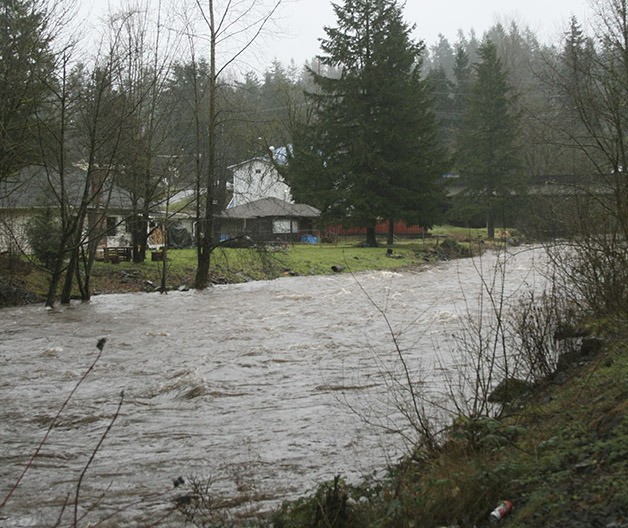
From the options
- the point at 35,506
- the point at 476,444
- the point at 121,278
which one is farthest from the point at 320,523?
the point at 121,278

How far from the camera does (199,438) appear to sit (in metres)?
8.16

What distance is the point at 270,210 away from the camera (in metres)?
55.7

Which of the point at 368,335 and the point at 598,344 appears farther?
the point at 368,335

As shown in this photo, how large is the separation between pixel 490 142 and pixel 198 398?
5354 centimetres

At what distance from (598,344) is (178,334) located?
10.0 metres

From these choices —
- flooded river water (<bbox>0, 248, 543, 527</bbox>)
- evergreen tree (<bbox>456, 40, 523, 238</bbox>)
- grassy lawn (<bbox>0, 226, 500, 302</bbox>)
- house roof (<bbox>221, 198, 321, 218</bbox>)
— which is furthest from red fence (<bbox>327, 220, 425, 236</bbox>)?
flooded river water (<bbox>0, 248, 543, 527</bbox>)

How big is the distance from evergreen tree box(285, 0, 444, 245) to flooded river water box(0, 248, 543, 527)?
25.9 meters

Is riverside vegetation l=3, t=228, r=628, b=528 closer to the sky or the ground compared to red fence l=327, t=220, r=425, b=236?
closer to the ground

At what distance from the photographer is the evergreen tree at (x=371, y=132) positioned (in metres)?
45.9

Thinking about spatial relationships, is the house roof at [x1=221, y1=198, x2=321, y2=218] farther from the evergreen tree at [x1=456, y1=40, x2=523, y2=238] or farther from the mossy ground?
the mossy ground

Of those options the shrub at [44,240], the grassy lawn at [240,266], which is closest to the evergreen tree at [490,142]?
the grassy lawn at [240,266]

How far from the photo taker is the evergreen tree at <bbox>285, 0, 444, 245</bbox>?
151ft

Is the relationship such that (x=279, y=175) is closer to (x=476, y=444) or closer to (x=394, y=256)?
(x=394, y=256)

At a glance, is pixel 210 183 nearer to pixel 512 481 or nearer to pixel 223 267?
pixel 223 267
